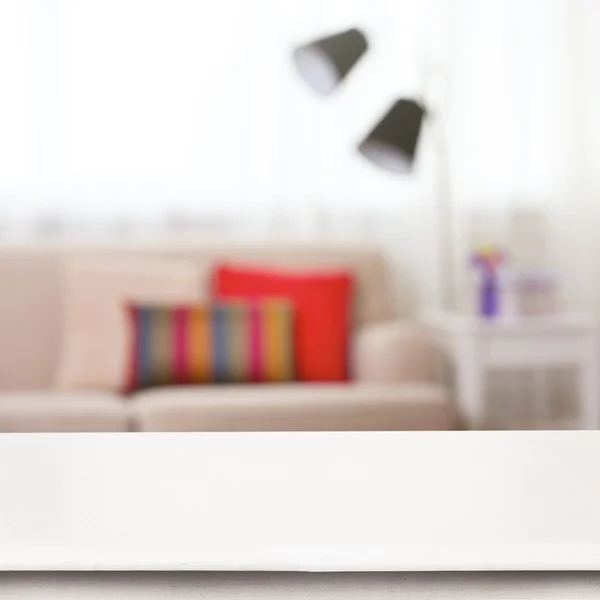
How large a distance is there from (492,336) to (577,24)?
4.19 feet

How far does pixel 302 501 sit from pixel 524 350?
98.1 inches

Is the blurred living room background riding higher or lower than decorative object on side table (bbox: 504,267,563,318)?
higher

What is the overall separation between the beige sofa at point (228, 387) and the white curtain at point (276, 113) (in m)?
0.30

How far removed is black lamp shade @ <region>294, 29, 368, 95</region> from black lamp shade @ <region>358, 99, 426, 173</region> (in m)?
0.11

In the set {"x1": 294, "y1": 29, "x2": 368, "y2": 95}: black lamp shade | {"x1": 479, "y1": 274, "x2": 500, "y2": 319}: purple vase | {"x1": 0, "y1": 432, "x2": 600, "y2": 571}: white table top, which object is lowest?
{"x1": 479, "y1": 274, "x2": 500, "y2": 319}: purple vase

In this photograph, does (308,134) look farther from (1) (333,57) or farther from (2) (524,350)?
(1) (333,57)

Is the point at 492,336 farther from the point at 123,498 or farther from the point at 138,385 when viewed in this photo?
the point at 123,498

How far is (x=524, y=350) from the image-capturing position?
3.21 meters

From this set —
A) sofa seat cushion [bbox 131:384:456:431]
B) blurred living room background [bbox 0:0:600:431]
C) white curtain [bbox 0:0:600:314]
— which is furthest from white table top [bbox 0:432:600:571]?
white curtain [bbox 0:0:600:314]

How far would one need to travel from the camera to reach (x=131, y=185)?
12.3 ft

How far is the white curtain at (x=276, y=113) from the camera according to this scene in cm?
372

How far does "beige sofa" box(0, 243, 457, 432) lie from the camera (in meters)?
2.79

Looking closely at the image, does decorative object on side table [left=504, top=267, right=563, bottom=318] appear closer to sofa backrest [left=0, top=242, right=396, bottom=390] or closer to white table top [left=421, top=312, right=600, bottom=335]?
white table top [left=421, top=312, right=600, bottom=335]

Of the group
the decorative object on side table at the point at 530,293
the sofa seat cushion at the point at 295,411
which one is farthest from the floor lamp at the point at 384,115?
the decorative object on side table at the point at 530,293
